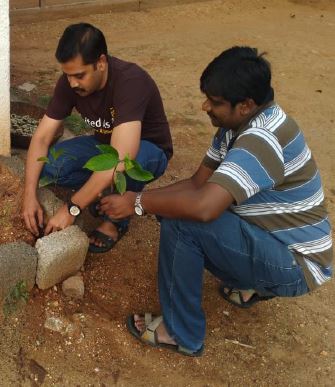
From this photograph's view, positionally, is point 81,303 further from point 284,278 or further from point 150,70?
point 150,70

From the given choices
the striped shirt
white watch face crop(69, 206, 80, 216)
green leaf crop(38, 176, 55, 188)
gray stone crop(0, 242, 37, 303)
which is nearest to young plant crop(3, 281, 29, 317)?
gray stone crop(0, 242, 37, 303)

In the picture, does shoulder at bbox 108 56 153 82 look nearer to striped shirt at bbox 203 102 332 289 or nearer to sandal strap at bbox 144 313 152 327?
striped shirt at bbox 203 102 332 289

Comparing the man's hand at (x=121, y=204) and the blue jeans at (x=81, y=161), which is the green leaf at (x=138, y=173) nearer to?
the man's hand at (x=121, y=204)

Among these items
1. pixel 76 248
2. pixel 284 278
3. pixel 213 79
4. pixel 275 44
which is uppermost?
pixel 213 79

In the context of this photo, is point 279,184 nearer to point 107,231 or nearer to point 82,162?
point 107,231

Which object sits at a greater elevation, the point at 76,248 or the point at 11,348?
the point at 76,248

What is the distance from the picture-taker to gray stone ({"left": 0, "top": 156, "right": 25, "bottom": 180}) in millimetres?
3260

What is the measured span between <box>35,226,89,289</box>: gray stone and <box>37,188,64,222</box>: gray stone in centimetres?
23

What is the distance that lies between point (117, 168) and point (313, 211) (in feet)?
3.20

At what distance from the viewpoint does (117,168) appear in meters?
2.79

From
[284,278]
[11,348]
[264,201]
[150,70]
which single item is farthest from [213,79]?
[150,70]

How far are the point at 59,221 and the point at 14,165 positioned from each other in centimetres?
68

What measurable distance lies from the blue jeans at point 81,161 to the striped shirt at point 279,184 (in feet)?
1.95

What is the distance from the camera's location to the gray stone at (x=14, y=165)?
Answer: 3.26 m
